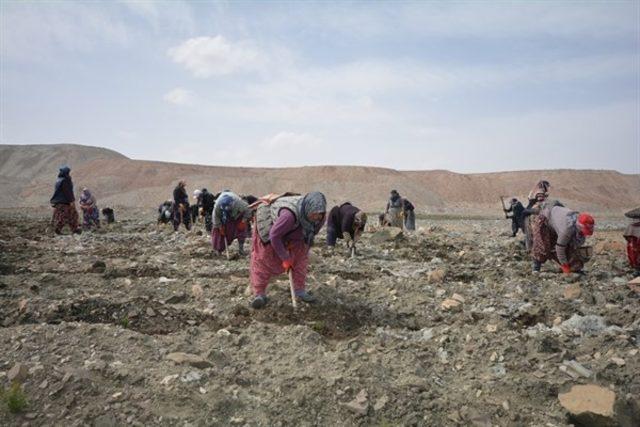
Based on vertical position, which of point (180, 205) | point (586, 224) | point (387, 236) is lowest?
point (387, 236)

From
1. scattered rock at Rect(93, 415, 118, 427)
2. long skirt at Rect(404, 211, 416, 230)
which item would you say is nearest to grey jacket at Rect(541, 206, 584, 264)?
scattered rock at Rect(93, 415, 118, 427)

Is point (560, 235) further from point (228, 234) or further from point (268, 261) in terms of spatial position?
point (228, 234)

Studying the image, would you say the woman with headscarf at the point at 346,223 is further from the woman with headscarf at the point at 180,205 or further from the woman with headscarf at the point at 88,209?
the woman with headscarf at the point at 88,209

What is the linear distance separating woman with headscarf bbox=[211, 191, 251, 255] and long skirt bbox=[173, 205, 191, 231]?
5.82 m

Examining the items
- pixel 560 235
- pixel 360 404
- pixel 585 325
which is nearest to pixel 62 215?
pixel 560 235

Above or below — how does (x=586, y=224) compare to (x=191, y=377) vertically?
above

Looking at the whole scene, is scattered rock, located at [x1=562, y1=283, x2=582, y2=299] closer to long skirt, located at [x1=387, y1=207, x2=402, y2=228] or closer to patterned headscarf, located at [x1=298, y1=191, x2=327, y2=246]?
patterned headscarf, located at [x1=298, y1=191, x2=327, y2=246]

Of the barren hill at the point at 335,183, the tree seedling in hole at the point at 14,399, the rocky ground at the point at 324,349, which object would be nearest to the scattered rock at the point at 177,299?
the rocky ground at the point at 324,349

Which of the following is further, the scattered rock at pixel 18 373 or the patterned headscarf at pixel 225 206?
the patterned headscarf at pixel 225 206

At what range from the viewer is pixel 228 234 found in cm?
925

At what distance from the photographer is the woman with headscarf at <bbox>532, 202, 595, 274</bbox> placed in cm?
727

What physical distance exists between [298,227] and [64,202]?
900cm

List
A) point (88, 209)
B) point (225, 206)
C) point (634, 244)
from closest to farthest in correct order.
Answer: point (634, 244) < point (225, 206) < point (88, 209)

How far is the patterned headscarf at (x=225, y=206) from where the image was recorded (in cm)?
885
